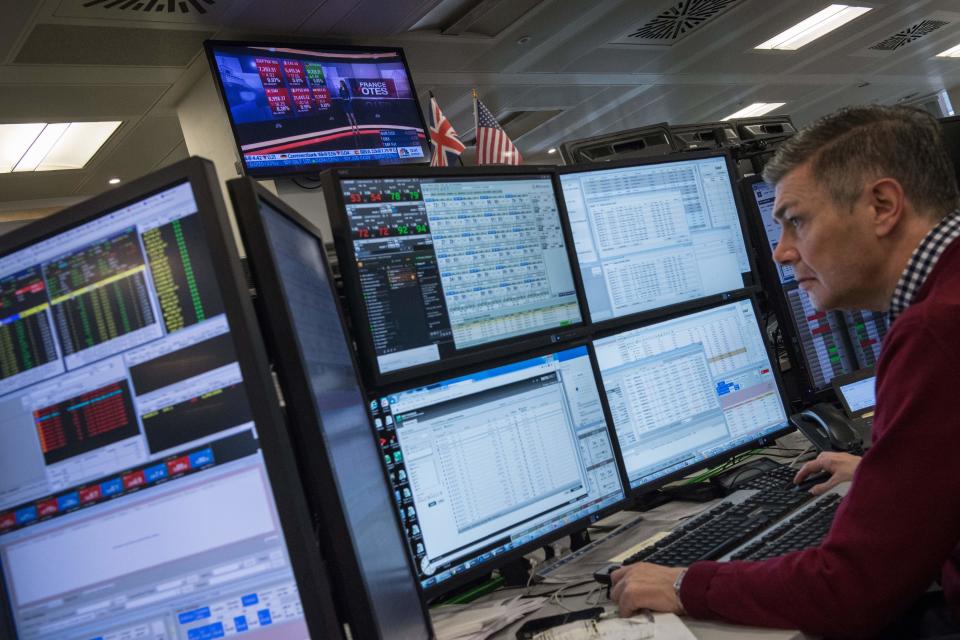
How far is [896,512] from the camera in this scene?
40.3 inches

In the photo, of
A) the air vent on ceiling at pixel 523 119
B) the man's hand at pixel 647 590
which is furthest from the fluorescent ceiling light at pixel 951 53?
the man's hand at pixel 647 590

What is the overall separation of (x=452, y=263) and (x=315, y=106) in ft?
11.6

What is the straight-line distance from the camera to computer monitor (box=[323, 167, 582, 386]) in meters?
1.34

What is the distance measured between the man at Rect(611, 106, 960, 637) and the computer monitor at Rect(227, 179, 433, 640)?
0.43m

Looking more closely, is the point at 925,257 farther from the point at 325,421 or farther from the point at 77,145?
the point at 77,145

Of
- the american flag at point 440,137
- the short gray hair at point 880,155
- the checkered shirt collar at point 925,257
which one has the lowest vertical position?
the checkered shirt collar at point 925,257

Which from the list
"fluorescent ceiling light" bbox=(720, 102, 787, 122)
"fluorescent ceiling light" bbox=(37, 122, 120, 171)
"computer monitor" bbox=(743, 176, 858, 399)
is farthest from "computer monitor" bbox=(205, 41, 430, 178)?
"fluorescent ceiling light" bbox=(720, 102, 787, 122)

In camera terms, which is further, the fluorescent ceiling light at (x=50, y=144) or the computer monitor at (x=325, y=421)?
the fluorescent ceiling light at (x=50, y=144)

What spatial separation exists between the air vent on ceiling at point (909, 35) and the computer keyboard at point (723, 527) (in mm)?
8666

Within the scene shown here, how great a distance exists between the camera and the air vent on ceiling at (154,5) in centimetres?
389

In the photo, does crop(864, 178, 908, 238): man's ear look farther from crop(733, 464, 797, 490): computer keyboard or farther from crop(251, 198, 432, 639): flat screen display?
crop(251, 198, 432, 639): flat screen display

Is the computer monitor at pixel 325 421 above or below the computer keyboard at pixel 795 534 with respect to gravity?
above

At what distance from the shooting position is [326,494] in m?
0.81

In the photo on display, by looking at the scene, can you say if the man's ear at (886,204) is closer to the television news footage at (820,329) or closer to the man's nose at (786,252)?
the man's nose at (786,252)
